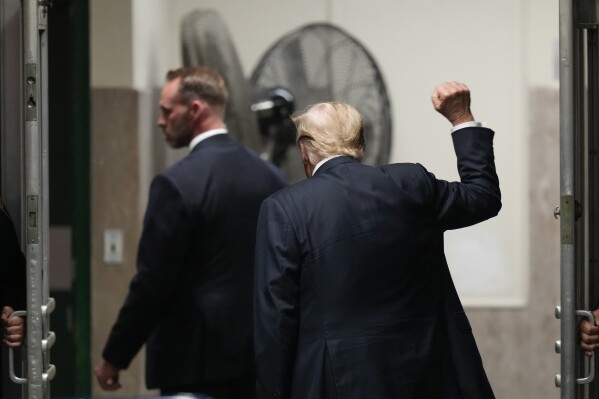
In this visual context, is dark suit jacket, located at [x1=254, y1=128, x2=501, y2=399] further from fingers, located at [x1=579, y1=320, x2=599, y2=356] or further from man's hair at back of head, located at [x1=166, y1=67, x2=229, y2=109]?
man's hair at back of head, located at [x1=166, y1=67, x2=229, y2=109]

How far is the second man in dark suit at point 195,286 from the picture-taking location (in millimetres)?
3738

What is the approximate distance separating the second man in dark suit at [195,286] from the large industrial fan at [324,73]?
3.76ft

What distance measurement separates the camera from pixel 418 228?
285 centimetres

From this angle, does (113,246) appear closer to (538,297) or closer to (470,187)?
(538,297)

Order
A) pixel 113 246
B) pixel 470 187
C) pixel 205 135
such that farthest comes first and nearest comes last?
pixel 113 246 < pixel 205 135 < pixel 470 187

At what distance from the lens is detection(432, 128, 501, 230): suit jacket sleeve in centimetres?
289

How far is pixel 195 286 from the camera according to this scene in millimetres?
3775

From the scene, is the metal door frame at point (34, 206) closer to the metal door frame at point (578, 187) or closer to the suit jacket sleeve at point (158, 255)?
the suit jacket sleeve at point (158, 255)

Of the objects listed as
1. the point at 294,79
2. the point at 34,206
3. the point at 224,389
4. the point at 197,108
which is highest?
the point at 294,79

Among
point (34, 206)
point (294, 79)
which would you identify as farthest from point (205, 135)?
point (34, 206)

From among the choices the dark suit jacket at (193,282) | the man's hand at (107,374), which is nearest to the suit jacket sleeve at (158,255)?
the dark suit jacket at (193,282)

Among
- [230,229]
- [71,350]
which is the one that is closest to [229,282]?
[230,229]

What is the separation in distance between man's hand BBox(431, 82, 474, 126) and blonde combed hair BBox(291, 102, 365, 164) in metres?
→ 0.22

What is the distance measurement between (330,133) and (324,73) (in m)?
2.01
